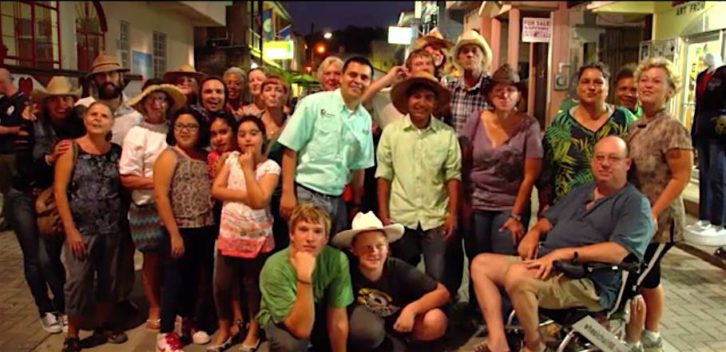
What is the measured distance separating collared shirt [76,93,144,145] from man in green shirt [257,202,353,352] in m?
1.62

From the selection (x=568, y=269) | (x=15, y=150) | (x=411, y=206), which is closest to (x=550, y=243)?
(x=568, y=269)

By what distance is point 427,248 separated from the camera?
152 inches

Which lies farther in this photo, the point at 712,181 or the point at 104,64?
the point at 712,181

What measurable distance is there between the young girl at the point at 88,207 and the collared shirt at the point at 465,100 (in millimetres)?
2149

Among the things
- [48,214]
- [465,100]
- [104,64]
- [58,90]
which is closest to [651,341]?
[465,100]

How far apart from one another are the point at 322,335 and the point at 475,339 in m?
1.14

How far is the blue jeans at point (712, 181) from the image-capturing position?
6254 millimetres

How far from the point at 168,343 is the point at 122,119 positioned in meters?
1.53

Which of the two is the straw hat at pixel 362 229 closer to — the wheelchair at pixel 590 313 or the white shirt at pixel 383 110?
the wheelchair at pixel 590 313

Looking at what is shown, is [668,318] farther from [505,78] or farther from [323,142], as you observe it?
[323,142]

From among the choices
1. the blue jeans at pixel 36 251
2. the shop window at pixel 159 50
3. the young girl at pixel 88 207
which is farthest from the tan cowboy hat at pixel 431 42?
the blue jeans at pixel 36 251

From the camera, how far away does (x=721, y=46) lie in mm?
7648

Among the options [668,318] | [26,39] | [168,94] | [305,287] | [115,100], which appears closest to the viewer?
[305,287]

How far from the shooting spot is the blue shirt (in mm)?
3117
